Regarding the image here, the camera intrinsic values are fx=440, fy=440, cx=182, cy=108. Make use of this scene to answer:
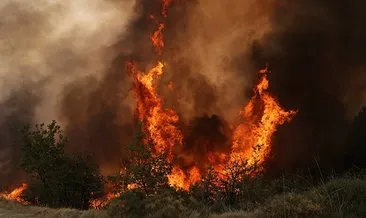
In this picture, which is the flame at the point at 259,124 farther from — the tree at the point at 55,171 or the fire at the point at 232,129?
the tree at the point at 55,171

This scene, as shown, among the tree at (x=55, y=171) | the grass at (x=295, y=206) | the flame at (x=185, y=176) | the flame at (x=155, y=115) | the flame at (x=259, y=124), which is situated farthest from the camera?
the flame at (x=155, y=115)

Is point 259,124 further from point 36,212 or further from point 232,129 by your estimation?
point 36,212

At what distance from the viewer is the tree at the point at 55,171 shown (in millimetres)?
37312

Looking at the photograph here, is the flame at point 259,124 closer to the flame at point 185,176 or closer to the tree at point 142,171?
the flame at point 185,176

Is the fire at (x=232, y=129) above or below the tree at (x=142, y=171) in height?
above

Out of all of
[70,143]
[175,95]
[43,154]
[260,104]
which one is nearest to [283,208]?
[43,154]

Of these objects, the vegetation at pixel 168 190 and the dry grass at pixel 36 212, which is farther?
the dry grass at pixel 36 212

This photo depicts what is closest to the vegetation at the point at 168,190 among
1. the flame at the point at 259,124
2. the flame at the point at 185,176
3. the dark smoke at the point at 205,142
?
the flame at the point at 185,176

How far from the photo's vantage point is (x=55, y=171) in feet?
123

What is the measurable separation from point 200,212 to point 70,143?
46804mm

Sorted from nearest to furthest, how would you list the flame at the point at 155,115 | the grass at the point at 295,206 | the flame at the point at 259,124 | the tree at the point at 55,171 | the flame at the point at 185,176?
the grass at the point at 295,206
the tree at the point at 55,171
the flame at the point at 259,124
the flame at the point at 185,176
the flame at the point at 155,115

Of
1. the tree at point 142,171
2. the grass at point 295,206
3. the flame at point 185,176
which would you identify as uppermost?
the flame at point 185,176

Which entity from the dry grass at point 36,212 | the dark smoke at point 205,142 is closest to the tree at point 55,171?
the dark smoke at point 205,142

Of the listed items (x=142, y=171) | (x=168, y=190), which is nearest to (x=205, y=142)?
(x=142, y=171)
